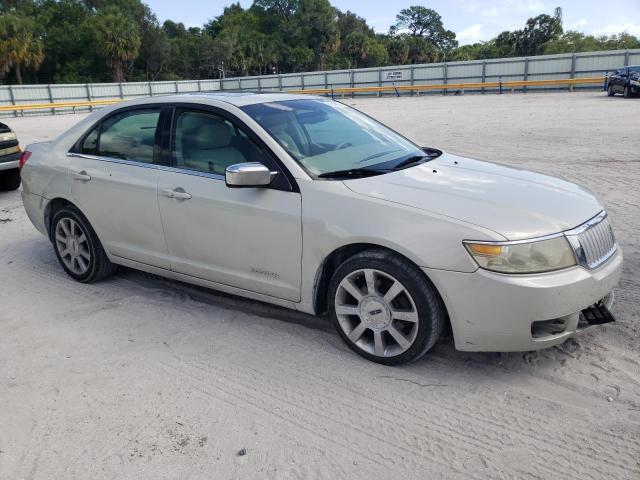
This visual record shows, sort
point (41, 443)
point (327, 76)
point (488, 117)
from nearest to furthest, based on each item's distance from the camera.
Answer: point (41, 443) < point (488, 117) < point (327, 76)

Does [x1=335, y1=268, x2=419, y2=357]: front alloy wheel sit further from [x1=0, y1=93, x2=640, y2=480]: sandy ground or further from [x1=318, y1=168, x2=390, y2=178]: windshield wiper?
[x1=318, y1=168, x2=390, y2=178]: windshield wiper

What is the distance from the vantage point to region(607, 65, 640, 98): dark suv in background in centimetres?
2421

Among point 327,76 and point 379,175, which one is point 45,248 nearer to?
point 379,175

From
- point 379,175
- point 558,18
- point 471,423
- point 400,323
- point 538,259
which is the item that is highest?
point 558,18

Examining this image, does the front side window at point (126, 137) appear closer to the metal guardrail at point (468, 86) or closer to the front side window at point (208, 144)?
the front side window at point (208, 144)

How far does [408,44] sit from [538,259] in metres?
100.0

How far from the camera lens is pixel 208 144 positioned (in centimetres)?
410

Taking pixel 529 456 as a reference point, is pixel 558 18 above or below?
above

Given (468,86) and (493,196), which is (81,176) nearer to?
(493,196)

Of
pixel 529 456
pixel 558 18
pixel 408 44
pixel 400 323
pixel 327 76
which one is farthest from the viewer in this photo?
pixel 408 44

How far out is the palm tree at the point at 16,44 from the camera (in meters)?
49.6

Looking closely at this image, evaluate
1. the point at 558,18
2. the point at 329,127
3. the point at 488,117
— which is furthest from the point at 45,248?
the point at 558,18

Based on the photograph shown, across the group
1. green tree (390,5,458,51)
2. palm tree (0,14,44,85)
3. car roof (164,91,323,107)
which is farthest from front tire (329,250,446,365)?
green tree (390,5,458,51)

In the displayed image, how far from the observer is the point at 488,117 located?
1872cm
